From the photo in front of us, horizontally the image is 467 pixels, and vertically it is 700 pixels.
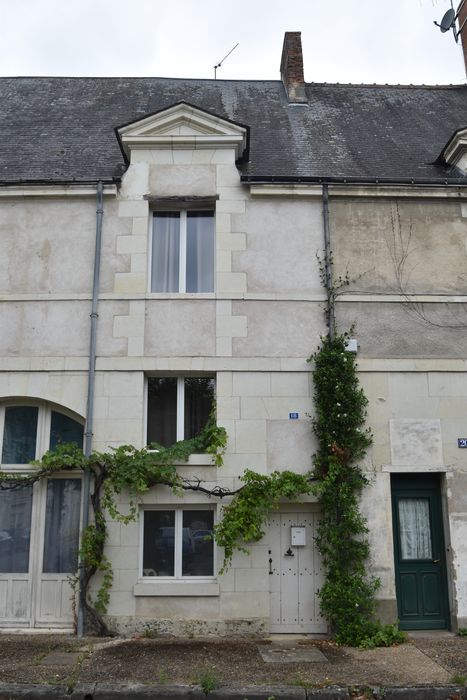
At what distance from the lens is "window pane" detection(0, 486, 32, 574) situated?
9250mm

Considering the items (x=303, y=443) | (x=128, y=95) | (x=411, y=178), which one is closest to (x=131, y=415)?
(x=303, y=443)

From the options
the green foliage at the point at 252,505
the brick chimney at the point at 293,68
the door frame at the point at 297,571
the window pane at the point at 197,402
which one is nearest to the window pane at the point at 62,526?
the window pane at the point at 197,402

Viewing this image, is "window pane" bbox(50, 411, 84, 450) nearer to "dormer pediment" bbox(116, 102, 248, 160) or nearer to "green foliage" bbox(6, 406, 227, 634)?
"green foliage" bbox(6, 406, 227, 634)

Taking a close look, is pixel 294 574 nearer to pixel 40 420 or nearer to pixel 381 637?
pixel 381 637

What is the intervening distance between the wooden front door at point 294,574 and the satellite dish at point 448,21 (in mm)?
11432

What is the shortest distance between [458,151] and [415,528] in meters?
6.19

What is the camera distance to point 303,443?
932 cm

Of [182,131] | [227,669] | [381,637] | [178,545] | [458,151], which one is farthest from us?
[458,151]

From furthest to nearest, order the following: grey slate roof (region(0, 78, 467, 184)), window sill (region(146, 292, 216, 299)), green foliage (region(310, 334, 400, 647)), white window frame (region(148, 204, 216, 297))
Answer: grey slate roof (region(0, 78, 467, 184)) < white window frame (region(148, 204, 216, 297)) < window sill (region(146, 292, 216, 299)) < green foliage (region(310, 334, 400, 647))

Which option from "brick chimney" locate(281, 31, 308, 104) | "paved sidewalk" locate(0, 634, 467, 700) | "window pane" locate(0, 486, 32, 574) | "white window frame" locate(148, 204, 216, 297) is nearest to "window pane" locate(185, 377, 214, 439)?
"white window frame" locate(148, 204, 216, 297)

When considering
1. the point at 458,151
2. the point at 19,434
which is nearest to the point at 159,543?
the point at 19,434

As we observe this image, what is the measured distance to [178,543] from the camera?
29.9ft

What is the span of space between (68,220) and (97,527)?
15.5ft

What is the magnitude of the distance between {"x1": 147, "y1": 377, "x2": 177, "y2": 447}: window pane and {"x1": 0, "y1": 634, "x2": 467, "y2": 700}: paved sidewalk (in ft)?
9.13
